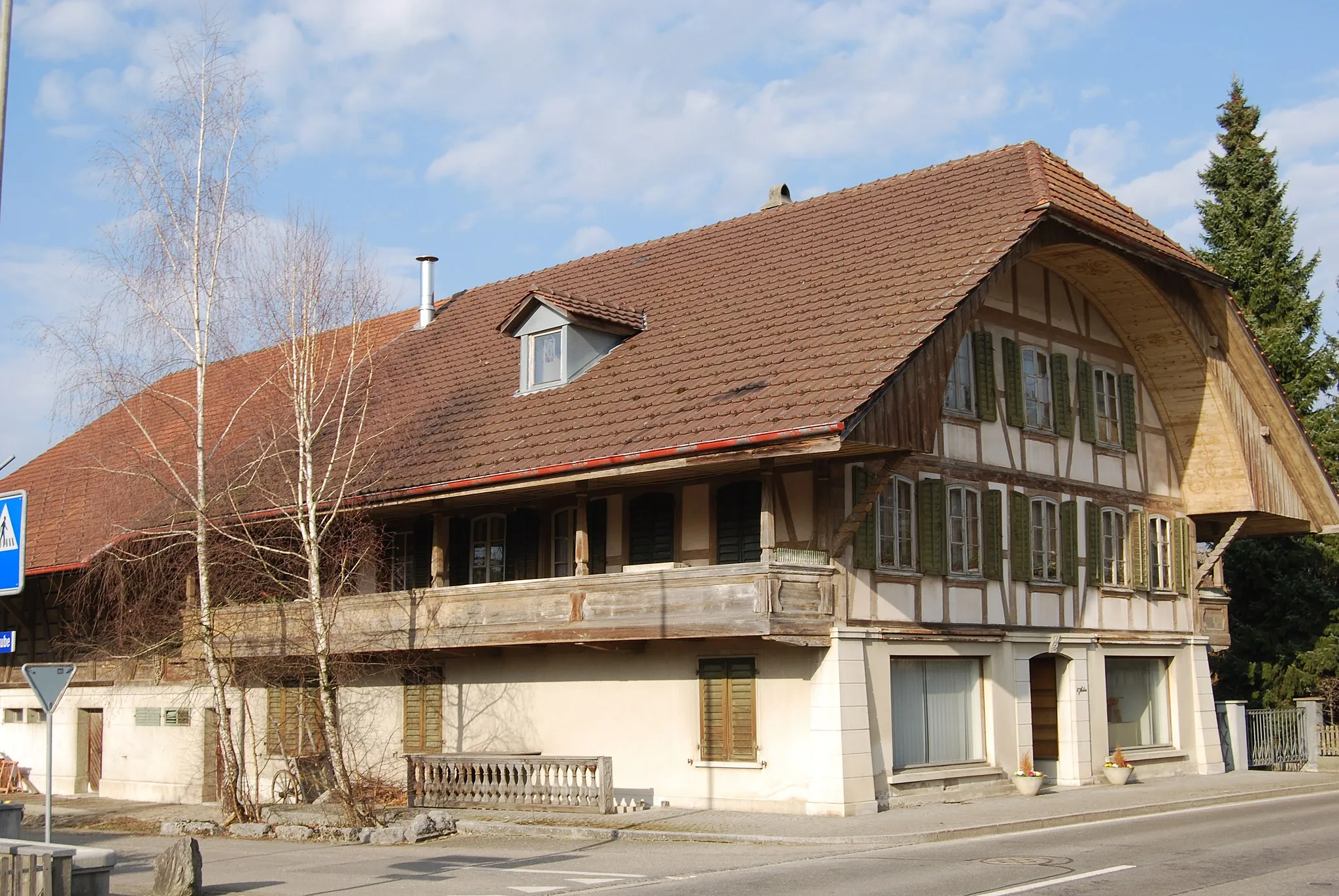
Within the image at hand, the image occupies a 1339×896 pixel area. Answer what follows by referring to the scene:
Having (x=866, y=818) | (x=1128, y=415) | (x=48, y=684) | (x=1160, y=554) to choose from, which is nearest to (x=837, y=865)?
(x=866, y=818)

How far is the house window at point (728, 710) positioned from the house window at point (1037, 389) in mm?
7382

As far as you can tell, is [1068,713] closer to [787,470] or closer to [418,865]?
[787,470]

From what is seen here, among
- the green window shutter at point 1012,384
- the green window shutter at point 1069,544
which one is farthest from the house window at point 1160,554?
the green window shutter at point 1012,384

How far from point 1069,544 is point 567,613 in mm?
9471

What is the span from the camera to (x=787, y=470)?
2047cm

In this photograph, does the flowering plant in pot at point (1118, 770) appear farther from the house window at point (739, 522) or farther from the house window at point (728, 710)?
the house window at point (739, 522)

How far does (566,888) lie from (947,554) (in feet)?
34.6

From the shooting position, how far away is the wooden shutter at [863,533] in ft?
67.2

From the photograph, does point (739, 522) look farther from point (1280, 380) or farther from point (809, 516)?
point (1280, 380)

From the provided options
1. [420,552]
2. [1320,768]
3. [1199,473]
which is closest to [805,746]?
[420,552]

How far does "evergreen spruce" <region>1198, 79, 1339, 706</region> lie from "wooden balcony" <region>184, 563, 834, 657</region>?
18308 mm

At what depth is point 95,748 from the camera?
100 feet

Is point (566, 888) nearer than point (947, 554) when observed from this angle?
Yes

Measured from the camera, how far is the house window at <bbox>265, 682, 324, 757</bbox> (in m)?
26.3
